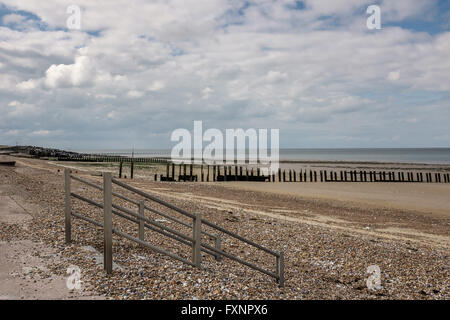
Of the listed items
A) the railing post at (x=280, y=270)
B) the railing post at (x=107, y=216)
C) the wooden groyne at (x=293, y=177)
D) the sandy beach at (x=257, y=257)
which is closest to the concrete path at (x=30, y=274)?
the sandy beach at (x=257, y=257)

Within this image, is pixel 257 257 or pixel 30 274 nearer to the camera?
pixel 30 274

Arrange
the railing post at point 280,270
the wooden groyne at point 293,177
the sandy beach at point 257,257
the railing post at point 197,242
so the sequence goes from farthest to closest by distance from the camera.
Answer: the wooden groyne at point 293,177 → the railing post at point 280,270 → the railing post at point 197,242 → the sandy beach at point 257,257

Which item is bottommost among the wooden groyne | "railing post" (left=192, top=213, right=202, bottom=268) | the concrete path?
the wooden groyne

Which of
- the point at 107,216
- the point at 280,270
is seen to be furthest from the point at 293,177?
the point at 107,216

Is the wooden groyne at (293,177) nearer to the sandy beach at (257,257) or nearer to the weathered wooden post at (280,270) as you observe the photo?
the sandy beach at (257,257)

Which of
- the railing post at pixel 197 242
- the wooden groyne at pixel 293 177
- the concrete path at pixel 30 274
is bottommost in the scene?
the wooden groyne at pixel 293 177

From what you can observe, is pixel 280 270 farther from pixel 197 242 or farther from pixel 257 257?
pixel 257 257

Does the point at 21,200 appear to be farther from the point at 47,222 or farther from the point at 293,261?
the point at 293,261

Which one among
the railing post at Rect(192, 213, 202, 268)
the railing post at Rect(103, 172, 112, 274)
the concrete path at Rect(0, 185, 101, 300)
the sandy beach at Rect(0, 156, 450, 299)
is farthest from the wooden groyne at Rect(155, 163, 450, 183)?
the railing post at Rect(103, 172, 112, 274)

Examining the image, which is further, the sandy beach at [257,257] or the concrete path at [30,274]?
the sandy beach at [257,257]

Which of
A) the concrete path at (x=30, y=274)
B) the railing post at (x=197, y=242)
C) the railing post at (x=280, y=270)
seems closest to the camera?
the concrete path at (x=30, y=274)

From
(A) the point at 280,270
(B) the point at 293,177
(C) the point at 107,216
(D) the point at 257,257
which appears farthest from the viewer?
(B) the point at 293,177

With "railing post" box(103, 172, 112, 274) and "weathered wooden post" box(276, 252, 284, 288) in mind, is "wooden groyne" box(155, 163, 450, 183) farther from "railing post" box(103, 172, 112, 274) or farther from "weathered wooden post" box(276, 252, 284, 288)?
"railing post" box(103, 172, 112, 274)
